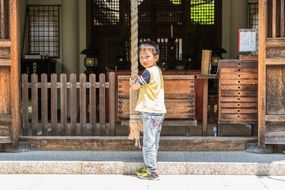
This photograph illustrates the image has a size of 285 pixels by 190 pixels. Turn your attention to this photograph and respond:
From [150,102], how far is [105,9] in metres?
7.69

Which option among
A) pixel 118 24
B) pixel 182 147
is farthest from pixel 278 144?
pixel 118 24

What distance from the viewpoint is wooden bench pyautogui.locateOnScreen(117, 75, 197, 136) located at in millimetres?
8711

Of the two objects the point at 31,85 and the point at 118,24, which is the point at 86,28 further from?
the point at 31,85

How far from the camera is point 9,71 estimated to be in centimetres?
852

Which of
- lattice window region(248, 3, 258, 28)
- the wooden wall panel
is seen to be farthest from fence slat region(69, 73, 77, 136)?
lattice window region(248, 3, 258, 28)

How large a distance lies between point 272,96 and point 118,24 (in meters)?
7.22

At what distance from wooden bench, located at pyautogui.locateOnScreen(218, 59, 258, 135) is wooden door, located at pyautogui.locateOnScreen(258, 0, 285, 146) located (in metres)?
0.26

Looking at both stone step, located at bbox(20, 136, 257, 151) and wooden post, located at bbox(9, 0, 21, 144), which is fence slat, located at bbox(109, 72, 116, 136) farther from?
wooden post, located at bbox(9, 0, 21, 144)

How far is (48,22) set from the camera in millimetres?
14516

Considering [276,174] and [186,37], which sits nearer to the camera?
[276,174]
